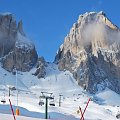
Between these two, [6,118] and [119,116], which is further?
[119,116]

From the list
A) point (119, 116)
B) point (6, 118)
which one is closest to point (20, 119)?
point (6, 118)

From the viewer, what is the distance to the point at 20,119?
14.9 metres

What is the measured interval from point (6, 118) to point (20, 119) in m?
0.66

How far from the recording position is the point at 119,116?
12675cm

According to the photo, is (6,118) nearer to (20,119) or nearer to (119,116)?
(20,119)

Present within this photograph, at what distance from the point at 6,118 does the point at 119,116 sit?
378ft

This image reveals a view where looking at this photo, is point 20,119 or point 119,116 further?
point 119,116

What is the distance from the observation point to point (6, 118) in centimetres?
1437

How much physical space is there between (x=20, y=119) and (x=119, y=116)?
11460 cm
